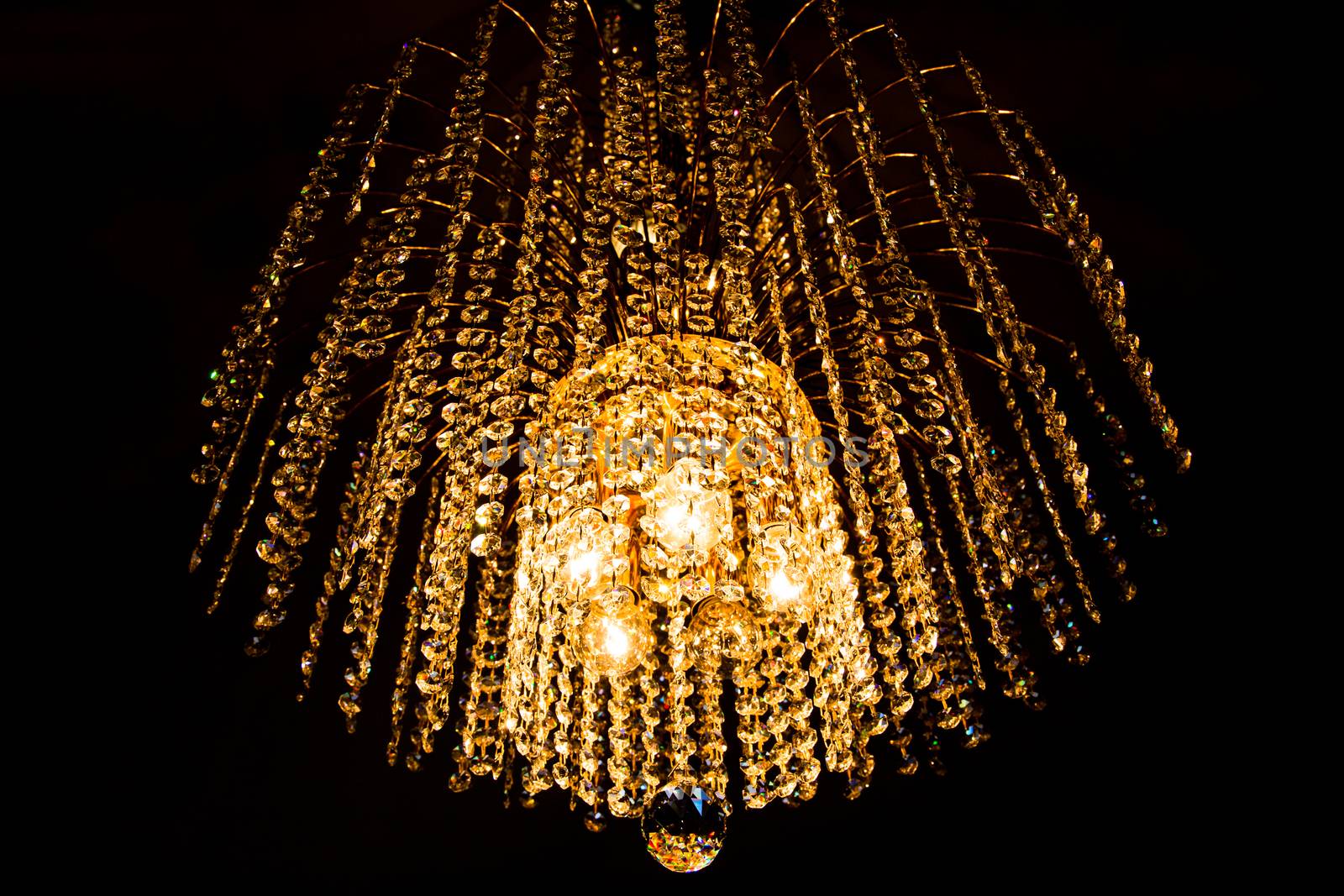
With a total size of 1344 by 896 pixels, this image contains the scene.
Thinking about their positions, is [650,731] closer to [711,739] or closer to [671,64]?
[711,739]

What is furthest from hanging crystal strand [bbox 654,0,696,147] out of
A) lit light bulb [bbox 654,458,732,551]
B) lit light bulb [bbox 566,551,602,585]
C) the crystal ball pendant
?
the crystal ball pendant

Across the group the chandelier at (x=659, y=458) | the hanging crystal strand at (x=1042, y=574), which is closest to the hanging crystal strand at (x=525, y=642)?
the chandelier at (x=659, y=458)

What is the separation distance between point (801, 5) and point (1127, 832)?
225cm

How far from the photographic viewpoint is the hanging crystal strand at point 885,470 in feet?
4.35

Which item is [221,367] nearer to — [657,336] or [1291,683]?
[657,336]

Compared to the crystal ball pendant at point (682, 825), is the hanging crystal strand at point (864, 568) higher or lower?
higher

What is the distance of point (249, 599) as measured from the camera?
102 inches

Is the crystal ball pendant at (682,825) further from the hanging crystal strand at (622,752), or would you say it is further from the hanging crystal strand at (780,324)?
the hanging crystal strand at (780,324)

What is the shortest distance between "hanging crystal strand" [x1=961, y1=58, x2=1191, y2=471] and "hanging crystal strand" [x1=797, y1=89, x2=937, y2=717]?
0.26 m

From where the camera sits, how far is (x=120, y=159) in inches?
77.5

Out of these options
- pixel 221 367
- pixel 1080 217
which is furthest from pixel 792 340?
pixel 221 367

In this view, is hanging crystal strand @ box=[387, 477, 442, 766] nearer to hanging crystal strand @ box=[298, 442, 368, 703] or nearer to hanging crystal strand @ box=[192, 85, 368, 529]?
hanging crystal strand @ box=[298, 442, 368, 703]

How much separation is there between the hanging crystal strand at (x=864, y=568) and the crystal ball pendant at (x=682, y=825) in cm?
20

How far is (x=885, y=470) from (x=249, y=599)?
76.1 inches
